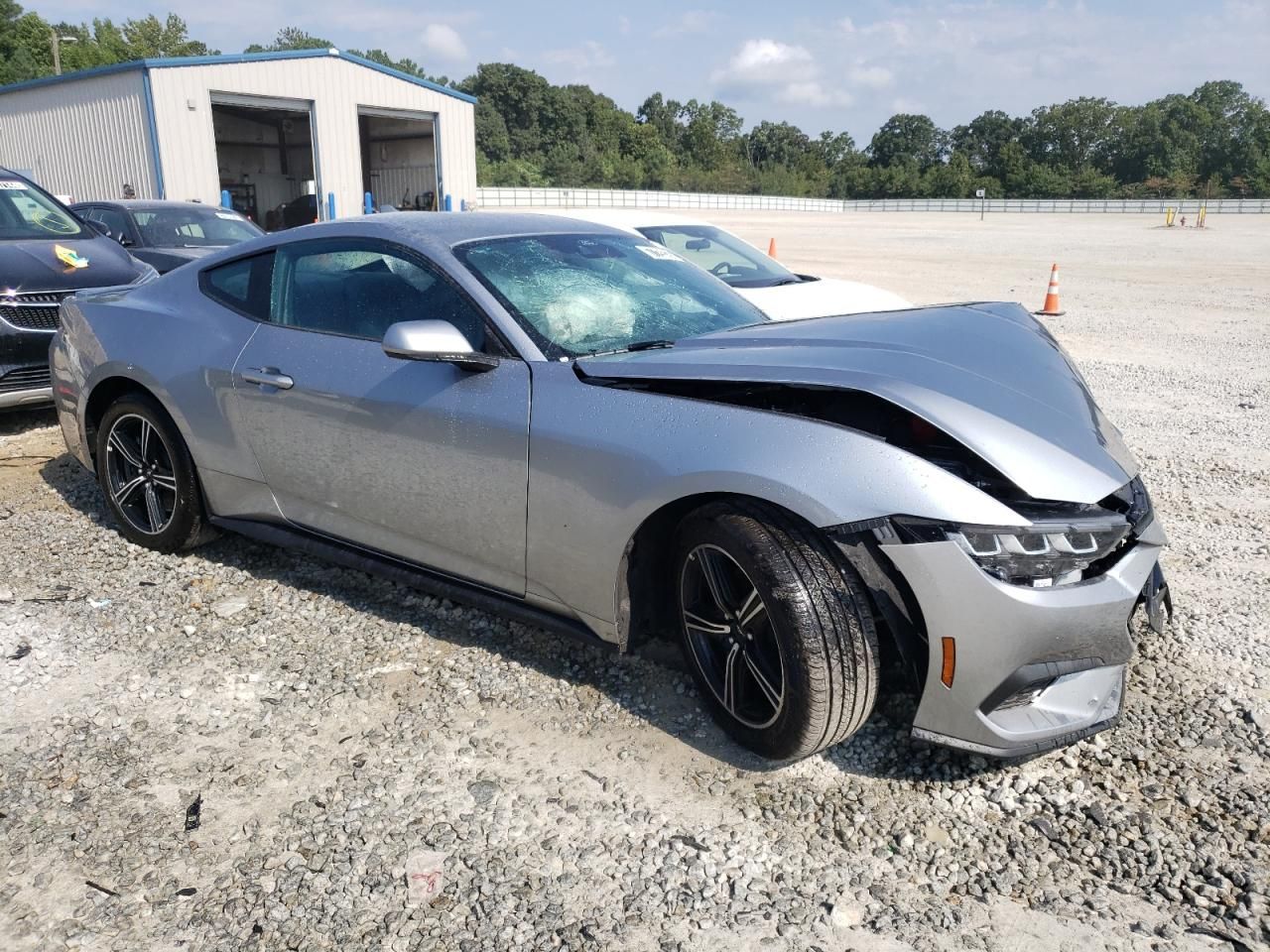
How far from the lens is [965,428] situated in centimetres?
262

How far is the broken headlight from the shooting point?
249 centimetres

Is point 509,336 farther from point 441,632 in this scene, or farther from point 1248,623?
point 1248,623

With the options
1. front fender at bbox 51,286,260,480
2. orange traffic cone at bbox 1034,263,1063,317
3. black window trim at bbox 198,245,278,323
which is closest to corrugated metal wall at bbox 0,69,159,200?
orange traffic cone at bbox 1034,263,1063,317

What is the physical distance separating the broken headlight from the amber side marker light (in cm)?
21


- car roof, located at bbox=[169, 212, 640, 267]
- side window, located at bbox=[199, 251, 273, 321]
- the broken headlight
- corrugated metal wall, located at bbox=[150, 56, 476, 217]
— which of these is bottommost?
the broken headlight

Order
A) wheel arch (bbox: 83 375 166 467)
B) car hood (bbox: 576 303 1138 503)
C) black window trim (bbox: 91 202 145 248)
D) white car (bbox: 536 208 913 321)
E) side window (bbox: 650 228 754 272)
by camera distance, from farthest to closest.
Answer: black window trim (bbox: 91 202 145 248)
side window (bbox: 650 228 754 272)
white car (bbox: 536 208 913 321)
wheel arch (bbox: 83 375 166 467)
car hood (bbox: 576 303 1138 503)

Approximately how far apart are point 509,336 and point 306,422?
38.9 inches

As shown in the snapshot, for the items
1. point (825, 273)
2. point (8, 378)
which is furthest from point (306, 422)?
point (825, 273)

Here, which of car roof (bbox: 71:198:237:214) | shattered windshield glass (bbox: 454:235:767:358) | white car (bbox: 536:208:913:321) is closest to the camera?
shattered windshield glass (bbox: 454:235:767:358)

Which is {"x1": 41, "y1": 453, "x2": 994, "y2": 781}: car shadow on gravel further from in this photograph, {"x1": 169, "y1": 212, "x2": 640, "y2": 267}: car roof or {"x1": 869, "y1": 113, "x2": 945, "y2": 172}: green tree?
{"x1": 869, "y1": 113, "x2": 945, "y2": 172}: green tree

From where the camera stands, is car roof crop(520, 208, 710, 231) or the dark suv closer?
the dark suv

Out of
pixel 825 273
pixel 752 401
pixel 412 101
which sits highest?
pixel 412 101

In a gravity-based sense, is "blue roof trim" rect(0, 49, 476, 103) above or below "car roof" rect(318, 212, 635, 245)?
above

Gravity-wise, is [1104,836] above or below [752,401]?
below
